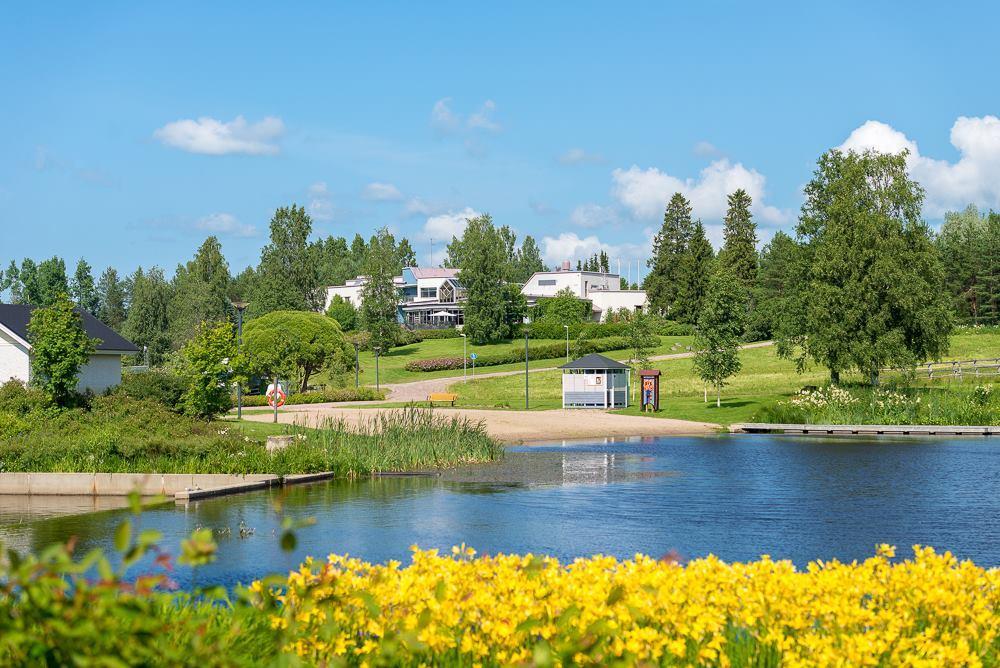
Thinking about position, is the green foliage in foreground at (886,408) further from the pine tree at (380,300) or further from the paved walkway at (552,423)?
the pine tree at (380,300)

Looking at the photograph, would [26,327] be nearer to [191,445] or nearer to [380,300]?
[191,445]

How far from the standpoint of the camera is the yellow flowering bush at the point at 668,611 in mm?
6875

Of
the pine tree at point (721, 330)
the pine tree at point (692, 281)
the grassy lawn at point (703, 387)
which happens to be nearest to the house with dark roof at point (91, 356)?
the grassy lawn at point (703, 387)

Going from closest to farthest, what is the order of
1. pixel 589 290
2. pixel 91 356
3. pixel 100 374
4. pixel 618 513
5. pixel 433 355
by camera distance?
pixel 618 513 → pixel 91 356 → pixel 100 374 → pixel 433 355 → pixel 589 290

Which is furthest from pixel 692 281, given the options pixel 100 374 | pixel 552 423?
pixel 100 374

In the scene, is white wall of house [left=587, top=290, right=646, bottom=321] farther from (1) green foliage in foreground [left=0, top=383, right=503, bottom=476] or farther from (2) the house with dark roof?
(1) green foliage in foreground [left=0, top=383, right=503, bottom=476]

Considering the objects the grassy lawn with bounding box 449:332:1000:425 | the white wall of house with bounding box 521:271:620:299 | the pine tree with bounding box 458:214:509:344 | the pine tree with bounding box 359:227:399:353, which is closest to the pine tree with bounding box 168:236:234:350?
the pine tree with bounding box 359:227:399:353

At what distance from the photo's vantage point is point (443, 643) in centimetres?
705

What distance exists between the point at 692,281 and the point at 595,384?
5193cm

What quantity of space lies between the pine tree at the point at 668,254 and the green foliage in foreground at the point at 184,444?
80.5 metres

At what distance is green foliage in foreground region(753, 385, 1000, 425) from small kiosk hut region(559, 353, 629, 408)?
9.92 metres

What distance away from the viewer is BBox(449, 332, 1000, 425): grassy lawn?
168ft

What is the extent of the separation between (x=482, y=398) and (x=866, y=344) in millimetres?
24787

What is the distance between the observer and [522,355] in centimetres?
8762
